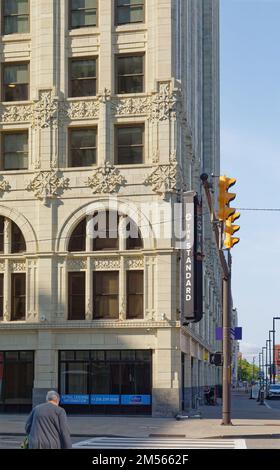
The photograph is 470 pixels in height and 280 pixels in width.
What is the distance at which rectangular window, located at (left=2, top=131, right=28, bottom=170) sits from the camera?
46.3 meters

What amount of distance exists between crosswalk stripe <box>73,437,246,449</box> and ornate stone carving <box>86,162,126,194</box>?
17465mm

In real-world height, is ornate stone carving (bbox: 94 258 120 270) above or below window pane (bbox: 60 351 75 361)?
above

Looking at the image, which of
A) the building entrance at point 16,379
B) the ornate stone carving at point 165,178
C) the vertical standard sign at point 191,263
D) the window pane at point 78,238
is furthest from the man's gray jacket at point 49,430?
the building entrance at point 16,379

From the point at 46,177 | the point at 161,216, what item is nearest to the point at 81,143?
the point at 46,177

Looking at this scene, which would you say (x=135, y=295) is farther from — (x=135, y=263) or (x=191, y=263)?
(x=191, y=263)

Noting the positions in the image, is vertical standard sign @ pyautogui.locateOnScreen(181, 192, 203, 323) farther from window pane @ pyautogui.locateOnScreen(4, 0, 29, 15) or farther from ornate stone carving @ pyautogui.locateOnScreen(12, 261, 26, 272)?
window pane @ pyautogui.locateOnScreen(4, 0, 29, 15)

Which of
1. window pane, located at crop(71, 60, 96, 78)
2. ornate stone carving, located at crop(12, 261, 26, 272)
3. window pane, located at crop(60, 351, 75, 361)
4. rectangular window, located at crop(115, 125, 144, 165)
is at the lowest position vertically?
window pane, located at crop(60, 351, 75, 361)

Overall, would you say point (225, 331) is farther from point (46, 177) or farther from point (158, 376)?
point (46, 177)

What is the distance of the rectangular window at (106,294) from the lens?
43938mm

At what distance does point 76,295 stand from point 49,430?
3285 cm

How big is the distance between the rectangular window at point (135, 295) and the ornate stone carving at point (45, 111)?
8902 millimetres

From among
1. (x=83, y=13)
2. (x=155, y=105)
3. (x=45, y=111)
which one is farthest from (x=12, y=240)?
(x=83, y=13)

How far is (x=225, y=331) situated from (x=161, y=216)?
989 cm

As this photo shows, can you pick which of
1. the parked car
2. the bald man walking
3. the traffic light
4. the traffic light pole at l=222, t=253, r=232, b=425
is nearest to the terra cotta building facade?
the traffic light pole at l=222, t=253, r=232, b=425
